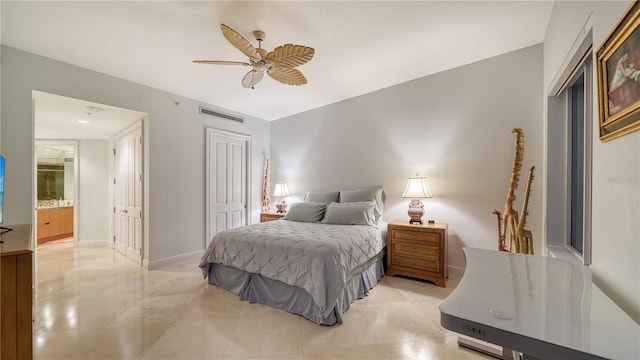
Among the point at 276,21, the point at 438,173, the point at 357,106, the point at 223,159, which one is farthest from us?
the point at 223,159

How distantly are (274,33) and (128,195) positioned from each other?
146 inches

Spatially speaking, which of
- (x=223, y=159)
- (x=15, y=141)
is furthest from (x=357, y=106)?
(x=15, y=141)

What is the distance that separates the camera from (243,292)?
2.61 metres

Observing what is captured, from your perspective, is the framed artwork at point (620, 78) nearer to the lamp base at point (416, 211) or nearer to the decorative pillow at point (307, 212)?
the lamp base at point (416, 211)

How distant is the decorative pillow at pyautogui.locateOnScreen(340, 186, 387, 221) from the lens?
11.9 feet

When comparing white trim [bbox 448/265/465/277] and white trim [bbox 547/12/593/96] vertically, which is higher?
white trim [bbox 547/12/593/96]

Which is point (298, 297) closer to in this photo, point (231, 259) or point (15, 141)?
point (231, 259)

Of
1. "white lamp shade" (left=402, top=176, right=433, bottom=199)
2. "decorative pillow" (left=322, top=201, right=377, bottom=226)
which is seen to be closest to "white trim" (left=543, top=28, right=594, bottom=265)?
"white lamp shade" (left=402, top=176, right=433, bottom=199)

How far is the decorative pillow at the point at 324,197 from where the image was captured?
4021 millimetres

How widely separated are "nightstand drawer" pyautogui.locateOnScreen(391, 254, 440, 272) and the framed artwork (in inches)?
83.8

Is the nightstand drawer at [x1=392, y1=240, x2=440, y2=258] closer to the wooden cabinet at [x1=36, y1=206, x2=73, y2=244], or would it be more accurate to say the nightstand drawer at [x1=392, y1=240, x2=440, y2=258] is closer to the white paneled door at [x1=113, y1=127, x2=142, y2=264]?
the white paneled door at [x1=113, y1=127, x2=142, y2=264]

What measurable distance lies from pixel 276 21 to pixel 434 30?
1.61 meters

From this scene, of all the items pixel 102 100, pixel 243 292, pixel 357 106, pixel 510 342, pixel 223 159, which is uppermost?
pixel 357 106

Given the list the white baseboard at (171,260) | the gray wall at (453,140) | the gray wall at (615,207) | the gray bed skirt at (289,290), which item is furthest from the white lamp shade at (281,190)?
the gray wall at (615,207)
